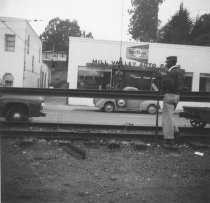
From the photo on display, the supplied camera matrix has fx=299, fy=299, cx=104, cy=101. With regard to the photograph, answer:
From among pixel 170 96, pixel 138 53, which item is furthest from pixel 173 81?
pixel 138 53

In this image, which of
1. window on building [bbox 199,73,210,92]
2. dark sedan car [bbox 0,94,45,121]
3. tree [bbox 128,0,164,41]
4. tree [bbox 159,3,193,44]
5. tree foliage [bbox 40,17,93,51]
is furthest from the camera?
tree foliage [bbox 40,17,93,51]

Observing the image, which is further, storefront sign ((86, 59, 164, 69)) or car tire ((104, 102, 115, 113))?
storefront sign ((86, 59, 164, 69))

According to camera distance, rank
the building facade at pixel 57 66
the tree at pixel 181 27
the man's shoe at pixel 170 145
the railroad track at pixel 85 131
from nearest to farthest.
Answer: the man's shoe at pixel 170 145
the railroad track at pixel 85 131
the tree at pixel 181 27
the building facade at pixel 57 66

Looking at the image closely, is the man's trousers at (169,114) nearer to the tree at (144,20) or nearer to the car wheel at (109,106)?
the car wheel at (109,106)

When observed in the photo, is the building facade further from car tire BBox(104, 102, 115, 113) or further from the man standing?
the man standing

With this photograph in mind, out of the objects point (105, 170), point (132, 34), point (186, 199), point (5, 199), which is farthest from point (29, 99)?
point (132, 34)

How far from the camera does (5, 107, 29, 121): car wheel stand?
28.6 feet

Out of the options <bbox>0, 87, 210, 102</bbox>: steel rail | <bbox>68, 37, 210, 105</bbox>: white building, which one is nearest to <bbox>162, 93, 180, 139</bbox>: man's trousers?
<bbox>0, 87, 210, 102</bbox>: steel rail

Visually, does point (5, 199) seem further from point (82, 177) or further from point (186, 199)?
point (186, 199)

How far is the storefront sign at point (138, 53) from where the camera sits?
77.5 feet

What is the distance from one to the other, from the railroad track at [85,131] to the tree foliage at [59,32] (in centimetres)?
6076

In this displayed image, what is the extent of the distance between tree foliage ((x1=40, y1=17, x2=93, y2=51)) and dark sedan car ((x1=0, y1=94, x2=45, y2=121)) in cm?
5895

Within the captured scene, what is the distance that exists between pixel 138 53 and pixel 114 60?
200cm

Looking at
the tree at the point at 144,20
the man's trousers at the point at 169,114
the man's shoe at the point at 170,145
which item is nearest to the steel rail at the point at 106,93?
the man's trousers at the point at 169,114
